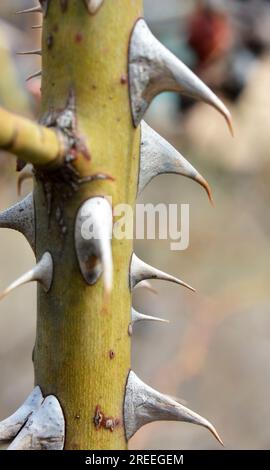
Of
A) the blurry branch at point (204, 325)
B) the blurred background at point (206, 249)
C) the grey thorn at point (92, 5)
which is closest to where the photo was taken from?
the grey thorn at point (92, 5)

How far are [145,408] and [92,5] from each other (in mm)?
358

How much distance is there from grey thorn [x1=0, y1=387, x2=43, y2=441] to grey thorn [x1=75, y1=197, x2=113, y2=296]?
0.13m

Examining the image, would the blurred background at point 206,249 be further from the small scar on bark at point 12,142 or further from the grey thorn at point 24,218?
the small scar on bark at point 12,142

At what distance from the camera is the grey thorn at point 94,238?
561 millimetres

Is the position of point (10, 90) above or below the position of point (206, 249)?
above

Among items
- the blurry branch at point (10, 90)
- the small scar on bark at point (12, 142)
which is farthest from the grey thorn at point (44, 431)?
the blurry branch at point (10, 90)

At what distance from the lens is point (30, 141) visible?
511 millimetres

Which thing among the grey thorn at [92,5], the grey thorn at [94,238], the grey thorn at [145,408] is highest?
the grey thorn at [92,5]

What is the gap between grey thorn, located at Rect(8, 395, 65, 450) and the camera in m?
0.64

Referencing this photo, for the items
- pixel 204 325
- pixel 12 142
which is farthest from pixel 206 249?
pixel 12 142

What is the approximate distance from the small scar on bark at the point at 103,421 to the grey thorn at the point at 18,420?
0.05 metres

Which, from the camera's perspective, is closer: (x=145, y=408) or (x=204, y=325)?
(x=145, y=408)

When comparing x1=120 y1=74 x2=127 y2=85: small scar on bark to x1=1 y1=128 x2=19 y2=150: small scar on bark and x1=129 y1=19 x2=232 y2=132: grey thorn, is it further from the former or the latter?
x1=1 y1=128 x2=19 y2=150: small scar on bark

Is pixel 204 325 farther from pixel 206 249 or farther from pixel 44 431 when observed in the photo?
pixel 44 431
